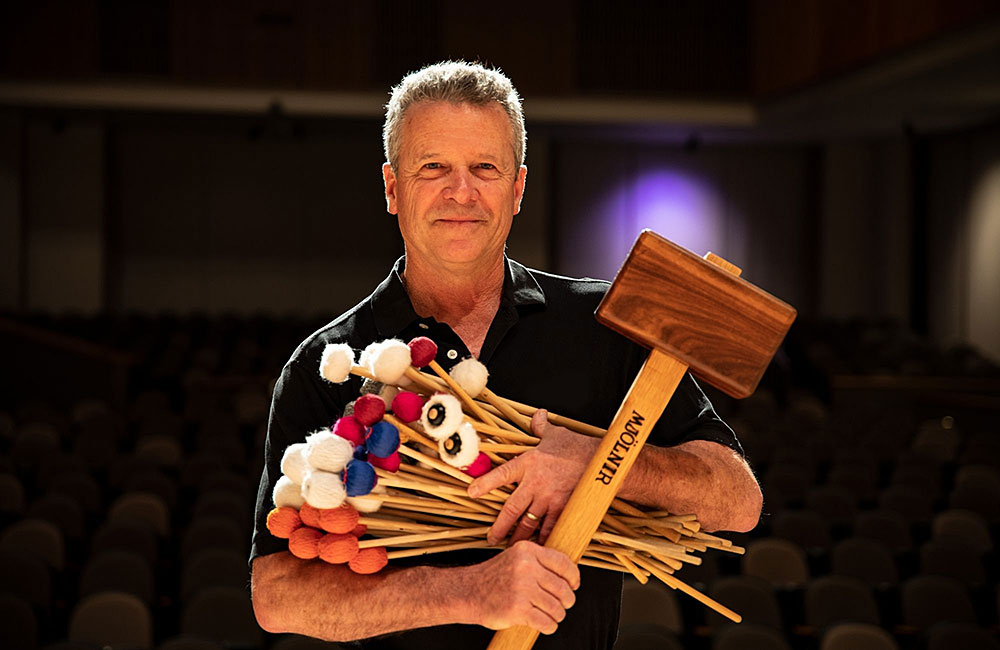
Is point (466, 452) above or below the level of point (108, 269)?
above

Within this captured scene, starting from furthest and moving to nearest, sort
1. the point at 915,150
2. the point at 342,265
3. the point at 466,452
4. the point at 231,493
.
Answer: the point at 342,265 → the point at 915,150 → the point at 231,493 → the point at 466,452

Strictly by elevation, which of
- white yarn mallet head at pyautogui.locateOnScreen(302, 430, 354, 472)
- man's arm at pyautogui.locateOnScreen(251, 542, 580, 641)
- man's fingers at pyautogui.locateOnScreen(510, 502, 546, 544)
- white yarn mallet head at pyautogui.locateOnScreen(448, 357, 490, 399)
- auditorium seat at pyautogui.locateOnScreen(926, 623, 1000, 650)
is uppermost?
white yarn mallet head at pyautogui.locateOnScreen(448, 357, 490, 399)

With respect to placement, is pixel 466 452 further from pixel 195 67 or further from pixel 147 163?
pixel 147 163

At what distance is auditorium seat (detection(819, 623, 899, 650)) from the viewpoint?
4066 millimetres

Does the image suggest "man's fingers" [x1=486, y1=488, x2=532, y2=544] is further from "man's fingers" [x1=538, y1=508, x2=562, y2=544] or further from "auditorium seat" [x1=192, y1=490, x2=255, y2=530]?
"auditorium seat" [x1=192, y1=490, x2=255, y2=530]

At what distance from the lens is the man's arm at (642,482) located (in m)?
1.10

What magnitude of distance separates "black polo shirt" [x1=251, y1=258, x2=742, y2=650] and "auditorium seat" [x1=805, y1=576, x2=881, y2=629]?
12.0 ft

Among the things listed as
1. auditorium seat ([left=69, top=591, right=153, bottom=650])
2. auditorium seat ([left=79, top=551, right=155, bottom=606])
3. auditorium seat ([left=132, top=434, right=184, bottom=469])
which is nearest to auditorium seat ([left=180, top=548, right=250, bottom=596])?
auditorium seat ([left=79, top=551, right=155, bottom=606])

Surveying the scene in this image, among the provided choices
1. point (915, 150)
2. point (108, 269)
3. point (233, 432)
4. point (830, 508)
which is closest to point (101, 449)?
point (233, 432)

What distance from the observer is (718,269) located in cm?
110

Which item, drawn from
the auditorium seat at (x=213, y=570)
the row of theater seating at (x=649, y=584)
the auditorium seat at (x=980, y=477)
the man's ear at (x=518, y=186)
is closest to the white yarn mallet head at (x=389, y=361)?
the man's ear at (x=518, y=186)

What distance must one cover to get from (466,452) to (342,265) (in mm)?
13824

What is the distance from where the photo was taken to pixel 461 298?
137cm

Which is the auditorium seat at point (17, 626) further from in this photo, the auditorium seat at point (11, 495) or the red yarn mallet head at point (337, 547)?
the red yarn mallet head at point (337, 547)
